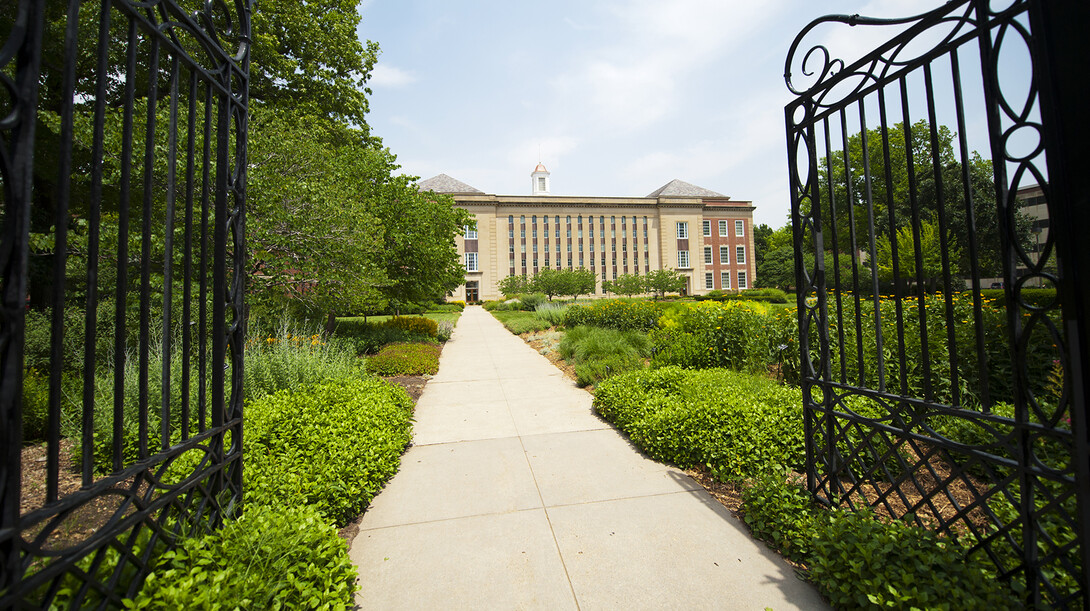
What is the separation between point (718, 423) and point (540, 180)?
2543 inches

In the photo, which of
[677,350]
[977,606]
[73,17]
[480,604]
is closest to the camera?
[73,17]

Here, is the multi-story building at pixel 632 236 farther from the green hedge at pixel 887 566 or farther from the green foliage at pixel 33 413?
the green hedge at pixel 887 566

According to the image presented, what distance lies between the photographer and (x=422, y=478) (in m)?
4.09

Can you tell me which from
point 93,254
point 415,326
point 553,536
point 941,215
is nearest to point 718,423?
point 553,536

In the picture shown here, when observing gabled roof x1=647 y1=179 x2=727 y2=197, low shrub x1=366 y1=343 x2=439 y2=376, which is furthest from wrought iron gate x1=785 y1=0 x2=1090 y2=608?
gabled roof x1=647 y1=179 x2=727 y2=197

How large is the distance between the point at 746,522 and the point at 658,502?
614 mm

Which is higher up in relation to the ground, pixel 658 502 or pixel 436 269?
pixel 436 269

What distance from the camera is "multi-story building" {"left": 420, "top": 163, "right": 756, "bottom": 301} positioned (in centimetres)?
6188

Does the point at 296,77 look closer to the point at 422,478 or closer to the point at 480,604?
the point at 422,478

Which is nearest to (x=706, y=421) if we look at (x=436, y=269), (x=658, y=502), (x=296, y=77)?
→ (x=658, y=502)

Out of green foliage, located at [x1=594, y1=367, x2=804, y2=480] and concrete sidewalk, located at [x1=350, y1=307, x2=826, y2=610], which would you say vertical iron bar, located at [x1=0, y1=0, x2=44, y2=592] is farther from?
green foliage, located at [x1=594, y1=367, x2=804, y2=480]

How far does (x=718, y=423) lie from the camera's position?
166 inches

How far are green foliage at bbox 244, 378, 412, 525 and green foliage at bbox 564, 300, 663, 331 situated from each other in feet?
30.6

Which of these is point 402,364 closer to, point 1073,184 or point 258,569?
point 258,569
